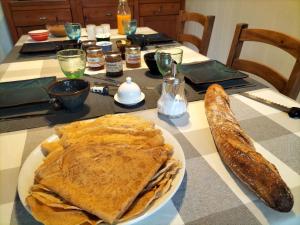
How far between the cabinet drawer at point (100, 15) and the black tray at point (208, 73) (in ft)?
6.55

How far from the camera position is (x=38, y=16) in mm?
2510

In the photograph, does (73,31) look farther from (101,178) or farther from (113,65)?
(101,178)

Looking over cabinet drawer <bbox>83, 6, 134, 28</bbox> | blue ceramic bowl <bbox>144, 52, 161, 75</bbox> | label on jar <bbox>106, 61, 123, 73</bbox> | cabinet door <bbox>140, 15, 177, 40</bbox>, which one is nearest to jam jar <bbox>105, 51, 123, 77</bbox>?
label on jar <bbox>106, 61, 123, 73</bbox>

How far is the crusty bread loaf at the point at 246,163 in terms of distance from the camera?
0.40 metres

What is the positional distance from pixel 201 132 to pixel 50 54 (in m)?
1.00

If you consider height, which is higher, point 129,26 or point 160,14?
point 129,26

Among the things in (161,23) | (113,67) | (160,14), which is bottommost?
(161,23)

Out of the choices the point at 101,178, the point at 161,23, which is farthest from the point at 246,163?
the point at 161,23

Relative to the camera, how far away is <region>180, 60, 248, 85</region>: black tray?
88cm

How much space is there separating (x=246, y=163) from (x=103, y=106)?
1.54ft

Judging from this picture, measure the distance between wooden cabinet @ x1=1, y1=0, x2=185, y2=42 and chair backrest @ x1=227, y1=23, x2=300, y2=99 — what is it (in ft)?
6.08

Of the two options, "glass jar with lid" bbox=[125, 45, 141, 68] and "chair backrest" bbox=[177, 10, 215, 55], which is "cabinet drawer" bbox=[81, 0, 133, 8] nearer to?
"chair backrest" bbox=[177, 10, 215, 55]

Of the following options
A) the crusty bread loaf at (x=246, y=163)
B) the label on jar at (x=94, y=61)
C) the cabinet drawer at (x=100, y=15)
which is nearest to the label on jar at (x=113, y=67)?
the label on jar at (x=94, y=61)

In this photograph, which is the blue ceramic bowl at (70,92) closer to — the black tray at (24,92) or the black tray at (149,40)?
the black tray at (24,92)
